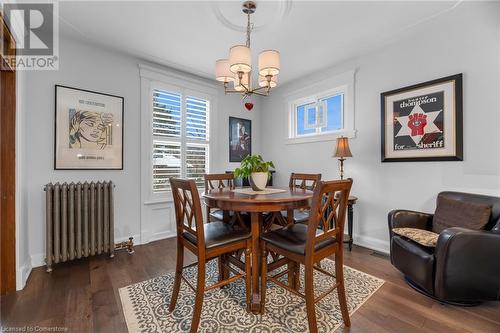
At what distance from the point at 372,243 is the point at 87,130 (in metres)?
3.92

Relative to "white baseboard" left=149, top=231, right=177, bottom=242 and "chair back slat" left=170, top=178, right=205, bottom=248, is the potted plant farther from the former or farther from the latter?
"white baseboard" left=149, top=231, right=177, bottom=242

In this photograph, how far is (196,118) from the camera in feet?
12.5

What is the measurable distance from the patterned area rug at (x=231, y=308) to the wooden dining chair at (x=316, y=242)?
0.15 m

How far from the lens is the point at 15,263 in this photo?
198 cm

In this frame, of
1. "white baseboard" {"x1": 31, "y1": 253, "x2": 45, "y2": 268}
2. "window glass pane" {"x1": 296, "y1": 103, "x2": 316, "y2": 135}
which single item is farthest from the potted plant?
"white baseboard" {"x1": 31, "y1": 253, "x2": 45, "y2": 268}

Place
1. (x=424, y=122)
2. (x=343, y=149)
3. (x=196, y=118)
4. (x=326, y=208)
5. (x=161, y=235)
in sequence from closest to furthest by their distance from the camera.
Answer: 1. (x=326, y=208)
2. (x=424, y=122)
3. (x=343, y=149)
4. (x=161, y=235)
5. (x=196, y=118)

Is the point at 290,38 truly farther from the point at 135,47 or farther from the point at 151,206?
the point at 151,206

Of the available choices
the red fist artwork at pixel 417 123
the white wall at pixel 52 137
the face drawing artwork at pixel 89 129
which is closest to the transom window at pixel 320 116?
the red fist artwork at pixel 417 123

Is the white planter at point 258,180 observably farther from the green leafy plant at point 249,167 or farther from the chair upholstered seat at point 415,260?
the chair upholstered seat at point 415,260

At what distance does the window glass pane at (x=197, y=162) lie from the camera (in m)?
3.72

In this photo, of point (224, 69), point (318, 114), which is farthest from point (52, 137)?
point (318, 114)

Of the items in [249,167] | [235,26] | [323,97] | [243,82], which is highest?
[235,26]

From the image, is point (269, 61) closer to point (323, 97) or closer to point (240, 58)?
point (240, 58)

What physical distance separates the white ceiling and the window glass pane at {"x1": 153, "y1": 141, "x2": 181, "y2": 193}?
126cm
